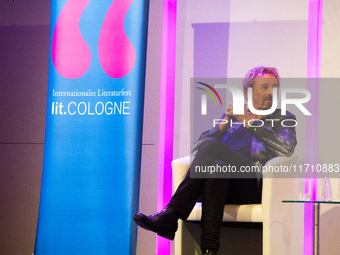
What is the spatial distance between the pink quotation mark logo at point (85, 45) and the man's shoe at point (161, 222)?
115 centimetres

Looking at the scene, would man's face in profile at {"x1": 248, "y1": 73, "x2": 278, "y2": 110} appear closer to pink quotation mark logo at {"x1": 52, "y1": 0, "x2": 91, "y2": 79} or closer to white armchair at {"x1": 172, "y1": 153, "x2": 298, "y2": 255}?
white armchair at {"x1": 172, "y1": 153, "x2": 298, "y2": 255}

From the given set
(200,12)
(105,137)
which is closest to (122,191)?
(105,137)

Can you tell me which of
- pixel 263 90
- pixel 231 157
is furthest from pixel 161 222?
pixel 263 90

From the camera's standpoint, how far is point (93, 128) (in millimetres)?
2588

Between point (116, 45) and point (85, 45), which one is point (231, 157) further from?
point (85, 45)

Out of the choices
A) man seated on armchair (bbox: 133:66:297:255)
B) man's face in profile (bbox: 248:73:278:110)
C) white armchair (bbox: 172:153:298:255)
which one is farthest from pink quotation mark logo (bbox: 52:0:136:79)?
white armchair (bbox: 172:153:298:255)

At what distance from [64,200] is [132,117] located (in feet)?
2.67

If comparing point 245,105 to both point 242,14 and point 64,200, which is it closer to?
point 242,14

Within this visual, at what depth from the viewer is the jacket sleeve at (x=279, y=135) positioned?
89.3 inches

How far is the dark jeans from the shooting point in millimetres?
1941

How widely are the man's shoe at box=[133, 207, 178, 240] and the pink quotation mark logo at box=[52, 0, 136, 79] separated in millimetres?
1152

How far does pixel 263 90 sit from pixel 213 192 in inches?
39.2

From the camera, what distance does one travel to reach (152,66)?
299 centimetres

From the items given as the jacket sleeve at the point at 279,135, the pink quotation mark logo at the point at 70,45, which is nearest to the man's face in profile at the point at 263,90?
the jacket sleeve at the point at 279,135
